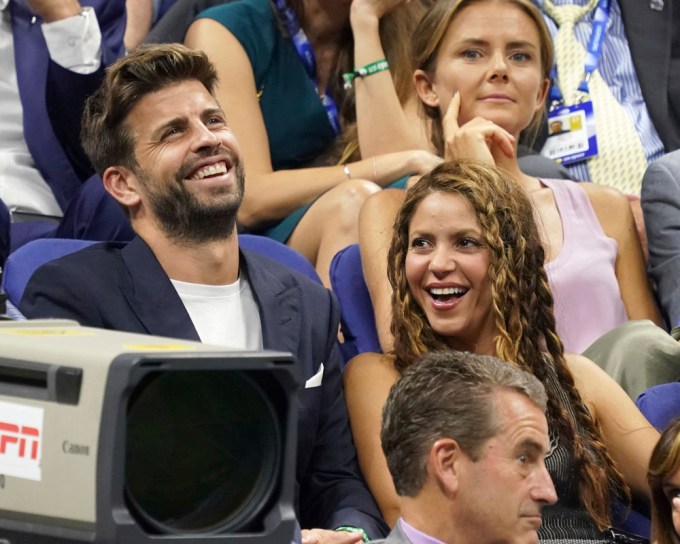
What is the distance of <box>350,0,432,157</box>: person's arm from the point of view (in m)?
3.40

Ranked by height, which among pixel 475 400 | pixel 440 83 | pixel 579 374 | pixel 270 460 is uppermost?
pixel 440 83

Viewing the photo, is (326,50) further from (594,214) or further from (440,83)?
(594,214)

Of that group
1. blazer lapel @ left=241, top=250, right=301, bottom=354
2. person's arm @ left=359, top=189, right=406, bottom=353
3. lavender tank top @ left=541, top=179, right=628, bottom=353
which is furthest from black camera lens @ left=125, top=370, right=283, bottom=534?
lavender tank top @ left=541, top=179, right=628, bottom=353

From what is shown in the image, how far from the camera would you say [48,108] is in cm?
325

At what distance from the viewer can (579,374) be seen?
257cm

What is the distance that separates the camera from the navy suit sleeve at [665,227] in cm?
307

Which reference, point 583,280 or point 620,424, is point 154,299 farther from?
point 583,280

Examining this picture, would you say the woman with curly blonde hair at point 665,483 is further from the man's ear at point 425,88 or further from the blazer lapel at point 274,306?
the man's ear at point 425,88

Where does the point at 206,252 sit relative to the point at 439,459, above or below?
above

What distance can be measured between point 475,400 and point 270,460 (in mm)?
672

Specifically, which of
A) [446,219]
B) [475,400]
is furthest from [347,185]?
[475,400]

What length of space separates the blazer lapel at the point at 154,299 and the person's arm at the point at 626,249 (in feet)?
3.93

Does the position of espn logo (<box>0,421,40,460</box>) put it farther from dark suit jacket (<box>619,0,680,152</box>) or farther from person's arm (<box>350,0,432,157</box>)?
dark suit jacket (<box>619,0,680,152</box>)

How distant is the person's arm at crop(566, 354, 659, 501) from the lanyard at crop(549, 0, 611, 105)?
1479 mm
